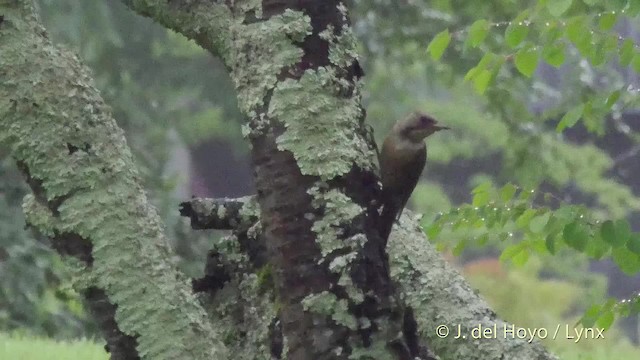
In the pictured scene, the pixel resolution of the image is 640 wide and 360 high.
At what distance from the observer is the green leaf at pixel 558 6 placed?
67.9 inches

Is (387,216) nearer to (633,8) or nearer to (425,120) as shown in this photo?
(425,120)

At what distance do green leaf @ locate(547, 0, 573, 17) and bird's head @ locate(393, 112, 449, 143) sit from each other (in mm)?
280

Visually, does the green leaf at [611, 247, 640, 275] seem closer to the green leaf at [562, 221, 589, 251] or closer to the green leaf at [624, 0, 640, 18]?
the green leaf at [562, 221, 589, 251]

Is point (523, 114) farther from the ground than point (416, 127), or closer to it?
farther from the ground

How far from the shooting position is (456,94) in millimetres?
9961

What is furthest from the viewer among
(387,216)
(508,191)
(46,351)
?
(46,351)

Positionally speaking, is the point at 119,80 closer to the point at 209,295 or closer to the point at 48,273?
the point at 48,273

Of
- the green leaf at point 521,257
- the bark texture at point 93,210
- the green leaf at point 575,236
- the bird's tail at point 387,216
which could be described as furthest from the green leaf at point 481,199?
the bark texture at point 93,210

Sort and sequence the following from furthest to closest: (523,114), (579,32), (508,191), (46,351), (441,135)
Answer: (441,135), (523,114), (46,351), (508,191), (579,32)

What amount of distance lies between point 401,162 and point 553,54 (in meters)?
0.37

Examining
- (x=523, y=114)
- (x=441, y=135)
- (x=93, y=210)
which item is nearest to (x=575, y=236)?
(x=93, y=210)

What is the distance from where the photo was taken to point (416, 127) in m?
1.89

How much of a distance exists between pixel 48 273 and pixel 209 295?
14.1 feet

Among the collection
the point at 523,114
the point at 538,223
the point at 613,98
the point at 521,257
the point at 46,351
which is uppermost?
the point at 523,114
